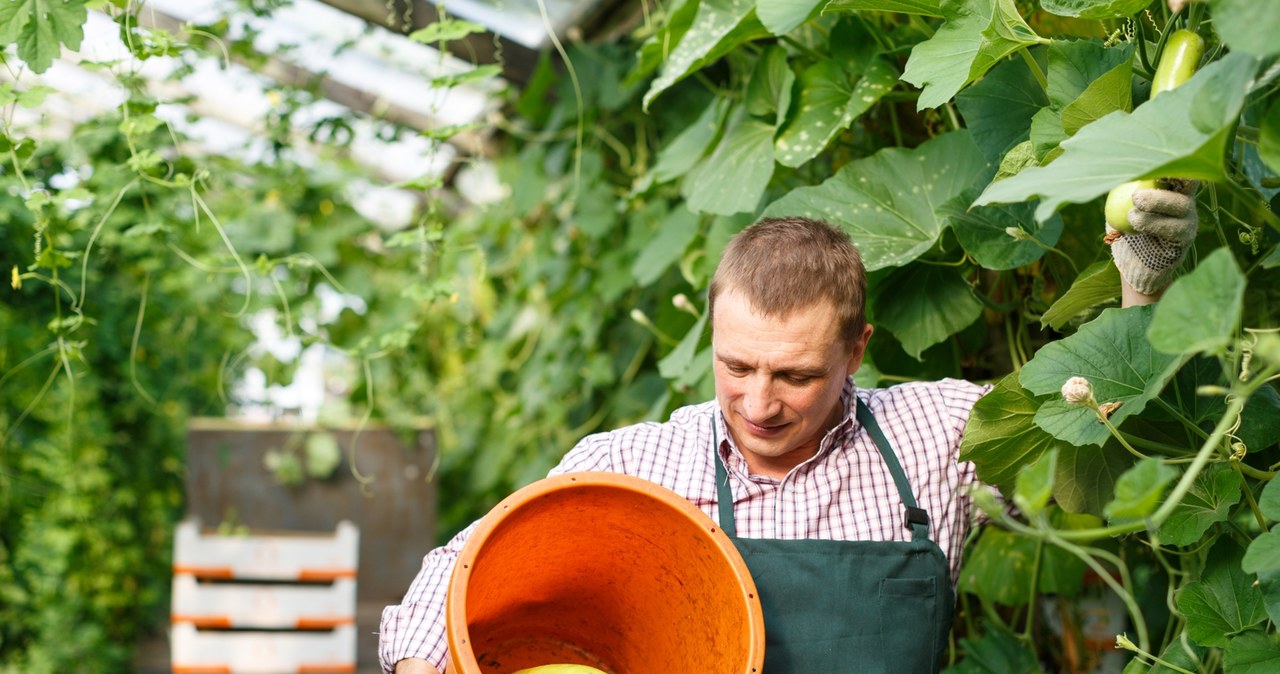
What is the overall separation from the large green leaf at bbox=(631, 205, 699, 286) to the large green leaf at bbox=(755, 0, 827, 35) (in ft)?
2.23

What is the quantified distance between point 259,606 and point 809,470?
2.50 m

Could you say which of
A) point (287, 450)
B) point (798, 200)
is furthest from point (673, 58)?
point (287, 450)

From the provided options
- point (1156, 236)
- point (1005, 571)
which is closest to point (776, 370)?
point (1156, 236)

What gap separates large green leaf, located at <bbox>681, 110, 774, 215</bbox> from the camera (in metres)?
1.65

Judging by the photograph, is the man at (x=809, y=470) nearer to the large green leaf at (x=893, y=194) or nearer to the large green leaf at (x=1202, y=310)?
the large green leaf at (x=893, y=194)

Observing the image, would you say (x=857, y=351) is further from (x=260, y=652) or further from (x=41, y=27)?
(x=260, y=652)

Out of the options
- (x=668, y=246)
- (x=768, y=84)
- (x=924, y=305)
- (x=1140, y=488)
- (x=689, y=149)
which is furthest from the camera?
(x=668, y=246)

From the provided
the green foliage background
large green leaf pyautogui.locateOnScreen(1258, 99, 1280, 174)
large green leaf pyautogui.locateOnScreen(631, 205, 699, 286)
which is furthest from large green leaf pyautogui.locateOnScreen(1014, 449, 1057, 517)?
large green leaf pyautogui.locateOnScreen(631, 205, 699, 286)

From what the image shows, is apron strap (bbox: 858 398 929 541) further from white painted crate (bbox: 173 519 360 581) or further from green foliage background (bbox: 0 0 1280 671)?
white painted crate (bbox: 173 519 360 581)

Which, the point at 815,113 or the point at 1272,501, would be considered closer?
the point at 1272,501

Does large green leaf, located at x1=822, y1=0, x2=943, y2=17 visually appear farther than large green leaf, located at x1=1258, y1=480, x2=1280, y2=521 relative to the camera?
Yes

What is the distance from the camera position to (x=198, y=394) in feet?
17.7

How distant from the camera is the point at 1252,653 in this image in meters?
1.07

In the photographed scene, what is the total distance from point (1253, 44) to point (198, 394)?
5.20 m
